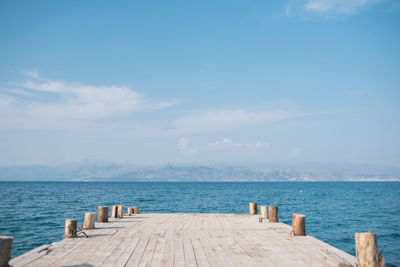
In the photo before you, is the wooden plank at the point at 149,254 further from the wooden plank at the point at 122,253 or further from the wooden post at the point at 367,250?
the wooden post at the point at 367,250

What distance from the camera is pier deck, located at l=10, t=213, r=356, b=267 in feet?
23.1

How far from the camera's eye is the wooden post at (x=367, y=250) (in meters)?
6.11

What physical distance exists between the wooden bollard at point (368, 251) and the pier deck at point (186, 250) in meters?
0.51

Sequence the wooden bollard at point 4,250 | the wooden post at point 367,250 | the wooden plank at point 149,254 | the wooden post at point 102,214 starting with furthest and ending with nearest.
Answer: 1. the wooden post at point 102,214
2. the wooden plank at point 149,254
3. the wooden post at point 367,250
4. the wooden bollard at point 4,250

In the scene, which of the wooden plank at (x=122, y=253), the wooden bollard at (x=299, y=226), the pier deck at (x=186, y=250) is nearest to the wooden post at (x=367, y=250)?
the pier deck at (x=186, y=250)

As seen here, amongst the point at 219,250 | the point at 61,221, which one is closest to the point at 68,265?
the point at 219,250

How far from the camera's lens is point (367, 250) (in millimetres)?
6133

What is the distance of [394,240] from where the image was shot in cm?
2084

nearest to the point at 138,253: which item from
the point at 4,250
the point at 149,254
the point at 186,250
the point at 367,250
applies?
the point at 149,254

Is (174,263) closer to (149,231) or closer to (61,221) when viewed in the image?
(149,231)

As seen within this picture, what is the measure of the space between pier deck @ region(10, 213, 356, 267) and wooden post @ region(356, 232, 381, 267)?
505mm

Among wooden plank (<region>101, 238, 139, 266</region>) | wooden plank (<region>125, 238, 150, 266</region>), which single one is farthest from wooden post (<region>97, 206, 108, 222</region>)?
wooden plank (<region>125, 238, 150, 266</region>)

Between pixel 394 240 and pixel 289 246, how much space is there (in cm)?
1675

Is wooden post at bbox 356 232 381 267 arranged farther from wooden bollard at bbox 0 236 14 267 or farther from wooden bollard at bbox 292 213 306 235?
wooden bollard at bbox 0 236 14 267
